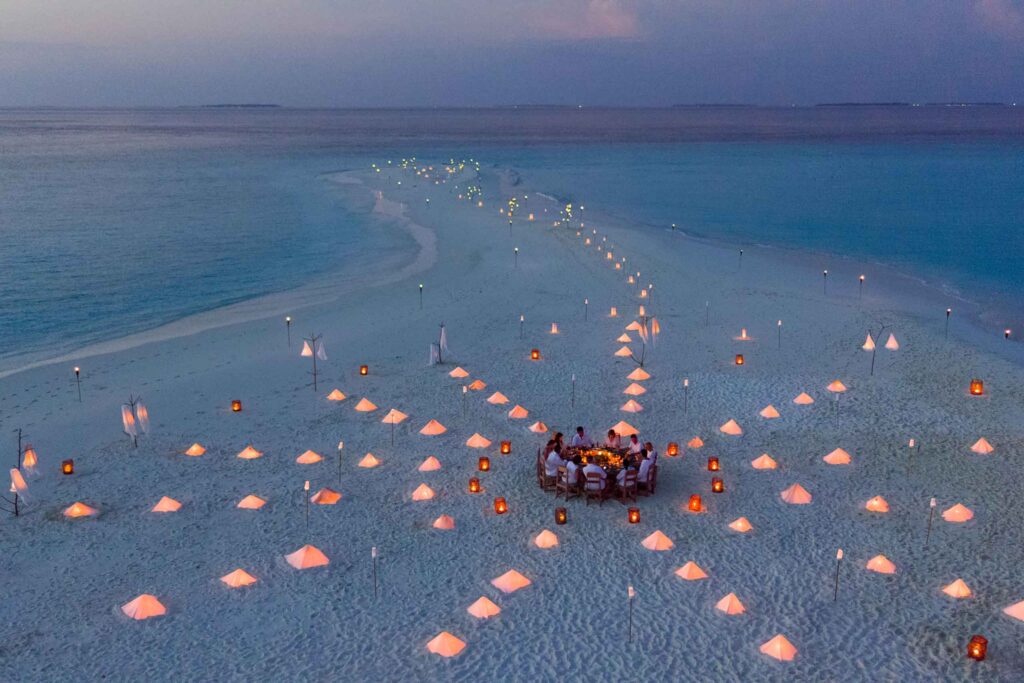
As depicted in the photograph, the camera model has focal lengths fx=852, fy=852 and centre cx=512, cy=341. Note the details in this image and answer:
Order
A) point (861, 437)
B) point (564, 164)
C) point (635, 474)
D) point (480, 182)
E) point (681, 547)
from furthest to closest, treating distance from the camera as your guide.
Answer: point (564, 164) < point (480, 182) < point (861, 437) < point (635, 474) < point (681, 547)

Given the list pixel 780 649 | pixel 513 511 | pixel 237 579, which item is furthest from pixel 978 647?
pixel 237 579

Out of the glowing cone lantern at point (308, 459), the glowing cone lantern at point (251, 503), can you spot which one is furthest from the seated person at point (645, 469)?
the glowing cone lantern at point (251, 503)

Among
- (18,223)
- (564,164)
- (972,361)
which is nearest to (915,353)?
(972,361)

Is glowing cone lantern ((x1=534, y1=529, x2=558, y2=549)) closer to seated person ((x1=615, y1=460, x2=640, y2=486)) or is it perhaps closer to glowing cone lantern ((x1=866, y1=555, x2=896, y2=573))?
seated person ((x1=615, y1=460, x2=640, y2=486))

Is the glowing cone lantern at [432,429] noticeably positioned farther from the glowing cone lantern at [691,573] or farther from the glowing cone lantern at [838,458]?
the glowing cone lantern at [838,458]

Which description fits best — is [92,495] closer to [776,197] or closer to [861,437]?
[861,437]

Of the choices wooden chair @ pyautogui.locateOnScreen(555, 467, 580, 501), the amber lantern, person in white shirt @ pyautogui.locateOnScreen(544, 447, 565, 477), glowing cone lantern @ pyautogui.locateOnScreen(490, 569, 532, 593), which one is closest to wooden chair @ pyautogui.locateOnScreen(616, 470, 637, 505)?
wooden chair @ pyautogui.locateOnScreen(555, 467, 580, 501)
